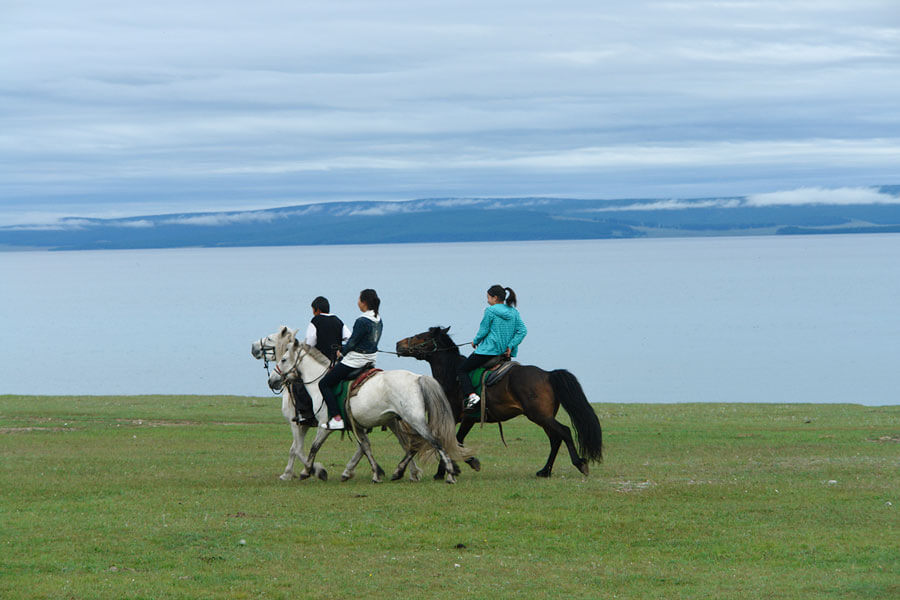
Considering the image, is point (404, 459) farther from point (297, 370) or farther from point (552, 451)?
point (552, 451)

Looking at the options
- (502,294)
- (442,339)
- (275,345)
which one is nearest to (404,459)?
(442,339)

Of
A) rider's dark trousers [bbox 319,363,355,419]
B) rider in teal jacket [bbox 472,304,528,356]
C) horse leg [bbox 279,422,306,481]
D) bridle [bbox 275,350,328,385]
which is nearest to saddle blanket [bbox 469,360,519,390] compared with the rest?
rider in teal jacket [bbox 472,304,528,356]

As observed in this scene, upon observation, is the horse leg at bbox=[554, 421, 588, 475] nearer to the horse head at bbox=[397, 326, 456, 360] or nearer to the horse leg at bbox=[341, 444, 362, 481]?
the horse head at bbox=[397, 326, 456, 360]

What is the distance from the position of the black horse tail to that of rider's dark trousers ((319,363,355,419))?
313 cm

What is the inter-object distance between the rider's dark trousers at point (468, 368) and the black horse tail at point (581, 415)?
48.2 inches

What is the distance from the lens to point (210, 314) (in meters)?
111

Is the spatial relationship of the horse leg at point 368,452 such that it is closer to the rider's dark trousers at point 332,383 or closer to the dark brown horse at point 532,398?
the rider's dark trousers at point 332,383

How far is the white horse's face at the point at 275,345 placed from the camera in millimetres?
17141

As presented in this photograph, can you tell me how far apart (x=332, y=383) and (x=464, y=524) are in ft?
12.9

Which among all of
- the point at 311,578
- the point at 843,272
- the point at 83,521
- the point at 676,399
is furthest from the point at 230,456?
the point at 843,272

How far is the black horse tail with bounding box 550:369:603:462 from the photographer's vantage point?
1645 cm

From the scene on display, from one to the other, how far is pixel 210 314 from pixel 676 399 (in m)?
69.8

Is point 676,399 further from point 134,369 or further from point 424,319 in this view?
point 424,319

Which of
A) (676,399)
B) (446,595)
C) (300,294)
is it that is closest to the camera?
(446,595)
